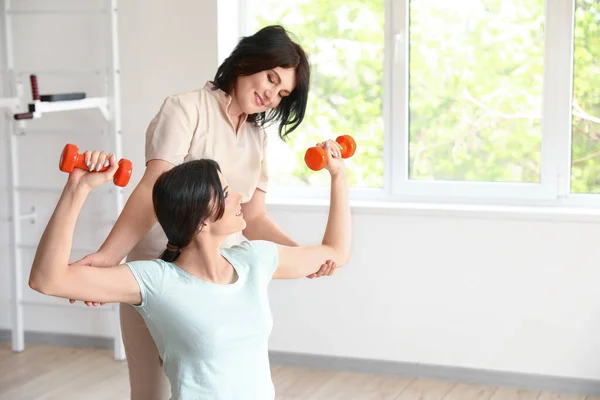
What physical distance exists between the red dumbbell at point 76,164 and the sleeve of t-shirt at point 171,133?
425mm

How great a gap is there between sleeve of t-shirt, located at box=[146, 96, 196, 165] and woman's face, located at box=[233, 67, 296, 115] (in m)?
0.14

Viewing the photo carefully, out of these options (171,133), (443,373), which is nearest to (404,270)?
(443,373)

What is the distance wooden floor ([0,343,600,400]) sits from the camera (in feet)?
11.4

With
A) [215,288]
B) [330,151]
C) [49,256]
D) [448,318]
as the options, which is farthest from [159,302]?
[448,318]

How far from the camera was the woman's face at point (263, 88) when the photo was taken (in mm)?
2131

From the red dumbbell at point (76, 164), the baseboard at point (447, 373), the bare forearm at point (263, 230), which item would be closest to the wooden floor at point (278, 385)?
the baseboard at point (447, 373)

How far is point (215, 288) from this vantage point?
5.52 feet

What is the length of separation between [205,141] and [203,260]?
0.50m

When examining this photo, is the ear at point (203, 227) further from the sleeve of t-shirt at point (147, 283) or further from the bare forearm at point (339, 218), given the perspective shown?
the bare forearm at point (339, 218)

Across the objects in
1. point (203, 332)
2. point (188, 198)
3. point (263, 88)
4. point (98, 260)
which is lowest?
point (203, 332)

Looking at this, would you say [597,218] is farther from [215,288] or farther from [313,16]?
[215,288]

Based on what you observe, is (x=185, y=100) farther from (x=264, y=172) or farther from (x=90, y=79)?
(x=90, y=79)

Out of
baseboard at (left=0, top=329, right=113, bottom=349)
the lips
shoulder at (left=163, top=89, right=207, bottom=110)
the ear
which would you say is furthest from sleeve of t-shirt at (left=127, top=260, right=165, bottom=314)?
baseboard at (left=0, top=329, right=113, bottom=349)

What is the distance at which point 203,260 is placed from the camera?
1.71 m
